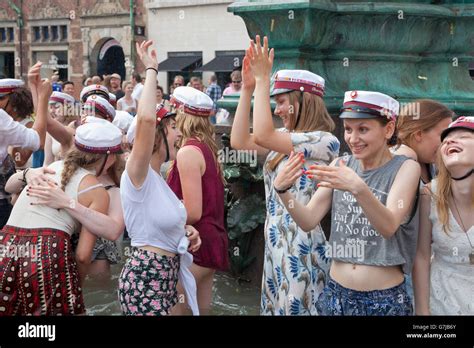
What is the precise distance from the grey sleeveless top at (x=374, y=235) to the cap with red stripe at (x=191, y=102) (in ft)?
3.78

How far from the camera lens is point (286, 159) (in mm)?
3477

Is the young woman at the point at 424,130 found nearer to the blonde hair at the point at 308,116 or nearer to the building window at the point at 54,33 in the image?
the blonde hair at the point at 308,116

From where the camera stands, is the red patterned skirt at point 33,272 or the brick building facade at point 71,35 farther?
the brick building facade at point 71,35

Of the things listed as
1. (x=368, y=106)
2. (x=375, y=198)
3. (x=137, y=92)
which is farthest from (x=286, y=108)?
(x=137, y=92)

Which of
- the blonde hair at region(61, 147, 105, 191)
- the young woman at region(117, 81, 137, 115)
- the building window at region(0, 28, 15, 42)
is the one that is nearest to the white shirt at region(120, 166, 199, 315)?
the blonde hair at region(61, 147, 105, 191)

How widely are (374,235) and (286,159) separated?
28.8 inches

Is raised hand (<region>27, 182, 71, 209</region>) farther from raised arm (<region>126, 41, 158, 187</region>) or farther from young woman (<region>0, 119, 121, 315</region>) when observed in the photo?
raised arm (<region>126, 41, 158, 187</region>)

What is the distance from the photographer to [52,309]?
3.15 m

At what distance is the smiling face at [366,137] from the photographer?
295 centimetres

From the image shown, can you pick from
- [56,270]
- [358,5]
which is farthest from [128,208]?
[358,5]

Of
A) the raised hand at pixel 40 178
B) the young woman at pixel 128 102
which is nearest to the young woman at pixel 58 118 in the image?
the raised hand at pixel 40 178

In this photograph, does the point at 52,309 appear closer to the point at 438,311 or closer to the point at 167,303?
the point at 167,303

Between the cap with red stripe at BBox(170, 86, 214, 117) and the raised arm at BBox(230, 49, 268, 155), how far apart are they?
0.27m

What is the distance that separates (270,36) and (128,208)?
2.42m
